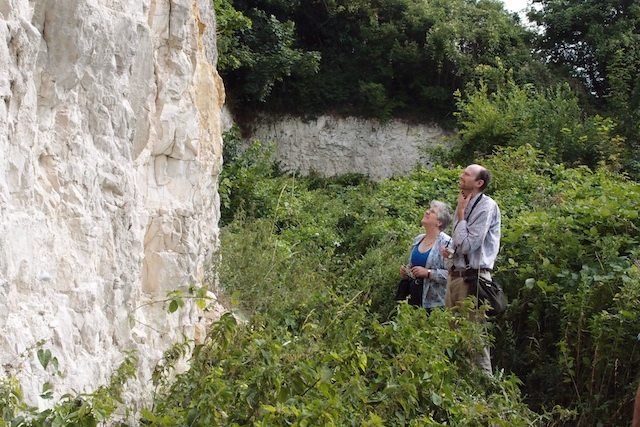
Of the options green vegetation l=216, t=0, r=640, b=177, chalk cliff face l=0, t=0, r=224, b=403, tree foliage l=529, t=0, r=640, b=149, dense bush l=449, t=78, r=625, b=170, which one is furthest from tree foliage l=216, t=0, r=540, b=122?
chalk cliff face l=0, t=0, r=224, b=403

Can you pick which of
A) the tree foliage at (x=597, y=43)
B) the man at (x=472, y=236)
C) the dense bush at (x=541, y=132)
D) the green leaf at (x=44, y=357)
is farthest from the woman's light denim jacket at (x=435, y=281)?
the tree foliage at (x=597, y=43)

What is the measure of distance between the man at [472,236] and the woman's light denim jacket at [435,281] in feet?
0.81

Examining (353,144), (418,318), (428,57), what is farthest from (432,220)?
(428,57)

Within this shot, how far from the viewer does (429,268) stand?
6520 millimetres

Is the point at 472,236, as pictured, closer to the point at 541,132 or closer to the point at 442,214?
the point at 442,214

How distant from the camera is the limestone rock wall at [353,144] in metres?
18.7

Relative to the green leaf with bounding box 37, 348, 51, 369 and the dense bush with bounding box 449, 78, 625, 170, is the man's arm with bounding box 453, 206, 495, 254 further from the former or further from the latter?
the dense bush with bounding box 449, 78, 625, 170

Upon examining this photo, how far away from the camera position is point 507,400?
5.00 meters

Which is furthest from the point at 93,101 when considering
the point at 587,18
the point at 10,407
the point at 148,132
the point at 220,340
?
the point at 587,18

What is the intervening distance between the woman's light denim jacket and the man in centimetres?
25

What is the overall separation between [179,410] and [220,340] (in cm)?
53

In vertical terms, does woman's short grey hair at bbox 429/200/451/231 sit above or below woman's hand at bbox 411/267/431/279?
above

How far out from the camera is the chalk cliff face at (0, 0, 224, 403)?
3.20 meters

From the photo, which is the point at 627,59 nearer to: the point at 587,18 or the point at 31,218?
the point at 587,18
